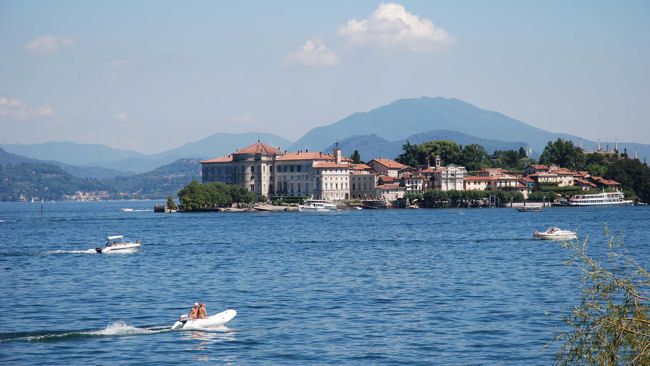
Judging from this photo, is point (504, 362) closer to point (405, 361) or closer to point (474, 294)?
point (405, 361)

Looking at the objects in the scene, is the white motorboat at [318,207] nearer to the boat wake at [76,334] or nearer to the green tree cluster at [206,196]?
the green tree cluster at [206,196]

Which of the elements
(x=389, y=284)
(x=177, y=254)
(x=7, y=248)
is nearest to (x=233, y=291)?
(x=389, y=284)

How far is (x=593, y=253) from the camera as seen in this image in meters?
62.4

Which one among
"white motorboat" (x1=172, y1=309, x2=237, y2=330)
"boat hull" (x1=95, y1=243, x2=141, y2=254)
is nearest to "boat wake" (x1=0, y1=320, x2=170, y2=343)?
"white motorboat" (x1=172, y1=309, x2=237, y2=330)

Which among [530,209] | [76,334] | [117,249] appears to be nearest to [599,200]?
[530,209]

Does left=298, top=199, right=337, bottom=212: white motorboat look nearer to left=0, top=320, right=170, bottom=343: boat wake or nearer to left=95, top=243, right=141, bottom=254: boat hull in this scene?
left=95, top=243, right=141, bottom=254: boat hull

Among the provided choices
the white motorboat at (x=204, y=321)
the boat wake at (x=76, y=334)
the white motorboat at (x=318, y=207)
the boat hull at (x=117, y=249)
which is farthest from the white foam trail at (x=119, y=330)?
the white motorboat at (x=318, y=207)

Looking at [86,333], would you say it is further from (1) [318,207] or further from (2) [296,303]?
(1) [318,207]

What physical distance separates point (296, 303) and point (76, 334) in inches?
413

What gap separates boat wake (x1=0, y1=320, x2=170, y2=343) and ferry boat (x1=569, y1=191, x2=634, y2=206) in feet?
585

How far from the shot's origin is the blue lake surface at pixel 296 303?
26828mm

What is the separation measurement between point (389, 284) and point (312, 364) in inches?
730

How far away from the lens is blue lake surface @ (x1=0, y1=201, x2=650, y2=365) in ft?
88.0

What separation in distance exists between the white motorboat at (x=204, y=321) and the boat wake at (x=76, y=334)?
22.9 inches
